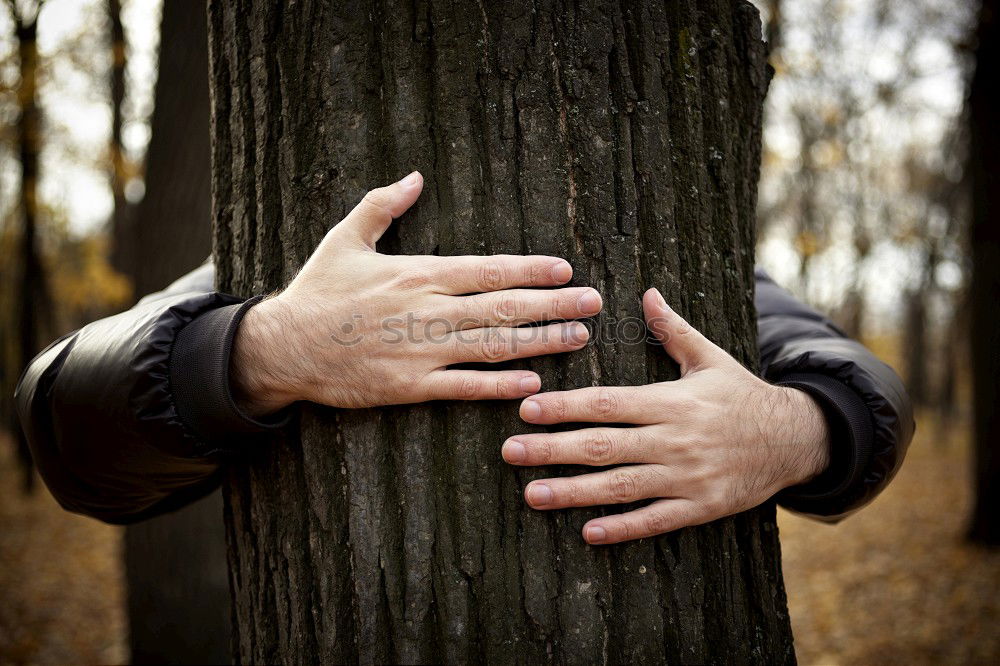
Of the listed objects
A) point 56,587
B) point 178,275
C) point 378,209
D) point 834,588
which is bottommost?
point 834,588

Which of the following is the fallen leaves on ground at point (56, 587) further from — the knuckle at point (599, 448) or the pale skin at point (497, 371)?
the knuckle at point (599, 448)

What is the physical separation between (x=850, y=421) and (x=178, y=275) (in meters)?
4.26

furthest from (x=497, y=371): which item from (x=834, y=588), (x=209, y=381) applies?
(x=834, y=588)

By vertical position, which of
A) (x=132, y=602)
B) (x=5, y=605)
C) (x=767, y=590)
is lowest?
(x=5, y=605)

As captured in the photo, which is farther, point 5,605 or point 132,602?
point 5,605

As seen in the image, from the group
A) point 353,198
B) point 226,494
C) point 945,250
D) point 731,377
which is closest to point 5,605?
point 226,494

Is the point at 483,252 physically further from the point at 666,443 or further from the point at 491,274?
the point at 666,443

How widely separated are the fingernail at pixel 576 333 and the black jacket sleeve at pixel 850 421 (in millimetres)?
709

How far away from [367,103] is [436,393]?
2.39 ft

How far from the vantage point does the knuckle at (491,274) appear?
1.30 meters

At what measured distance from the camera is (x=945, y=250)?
2050 cm

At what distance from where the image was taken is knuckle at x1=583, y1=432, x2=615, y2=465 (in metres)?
1.28

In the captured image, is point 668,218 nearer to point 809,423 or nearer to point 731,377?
point 731,377

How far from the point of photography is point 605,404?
4.27ft
